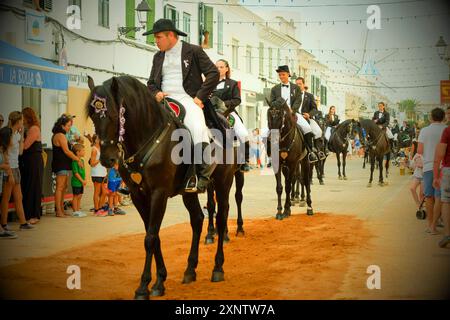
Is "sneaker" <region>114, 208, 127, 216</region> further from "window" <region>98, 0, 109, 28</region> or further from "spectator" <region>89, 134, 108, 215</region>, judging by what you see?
"window" <region>98, 0, 109, 28</region>

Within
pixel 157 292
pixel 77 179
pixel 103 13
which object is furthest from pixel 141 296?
pixel 103 13

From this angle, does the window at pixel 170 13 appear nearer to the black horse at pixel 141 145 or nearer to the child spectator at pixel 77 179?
the child spectator at pixel 77 179

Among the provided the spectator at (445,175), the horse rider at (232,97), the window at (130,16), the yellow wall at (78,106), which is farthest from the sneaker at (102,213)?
the window at (130,16)

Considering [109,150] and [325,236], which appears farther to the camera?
[325,236]

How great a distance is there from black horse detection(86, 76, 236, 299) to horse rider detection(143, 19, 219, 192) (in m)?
0.34

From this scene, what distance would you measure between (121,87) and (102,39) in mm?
15580

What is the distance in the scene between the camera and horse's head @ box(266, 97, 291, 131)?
12570 mm

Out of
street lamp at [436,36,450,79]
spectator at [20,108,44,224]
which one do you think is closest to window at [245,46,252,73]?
street lamp at [436,36,450,79]

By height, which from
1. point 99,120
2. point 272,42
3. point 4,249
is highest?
point 272,42

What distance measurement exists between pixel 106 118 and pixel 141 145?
0.62 metres

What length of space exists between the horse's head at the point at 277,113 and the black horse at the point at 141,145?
246 inches

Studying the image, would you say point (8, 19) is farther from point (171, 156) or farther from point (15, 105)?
point (171, 156)

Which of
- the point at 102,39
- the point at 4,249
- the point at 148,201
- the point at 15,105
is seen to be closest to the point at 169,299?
the point at 148,201
